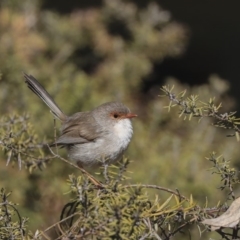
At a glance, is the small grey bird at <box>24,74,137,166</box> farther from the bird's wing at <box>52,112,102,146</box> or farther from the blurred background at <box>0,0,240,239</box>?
the blurred background at <box>0,0,240,239</box>

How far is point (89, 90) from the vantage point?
15.9ft

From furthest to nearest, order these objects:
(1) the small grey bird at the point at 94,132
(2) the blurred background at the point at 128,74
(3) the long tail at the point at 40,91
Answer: (2) the blurred background at the point at 128,74, (3) the long tail at the point at 40,91, (1) the small grey bird at the point at 94,132

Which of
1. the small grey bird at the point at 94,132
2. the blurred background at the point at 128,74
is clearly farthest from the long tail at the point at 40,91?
the blurred background at the point at 128,74

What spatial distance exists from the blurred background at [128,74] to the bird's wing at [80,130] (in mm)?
509

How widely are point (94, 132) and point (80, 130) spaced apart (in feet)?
0.28

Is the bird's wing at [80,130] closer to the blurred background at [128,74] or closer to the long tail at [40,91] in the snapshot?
the long tail at [40,91]

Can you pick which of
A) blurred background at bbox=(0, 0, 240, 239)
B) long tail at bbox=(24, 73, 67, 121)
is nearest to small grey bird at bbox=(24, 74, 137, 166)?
long tail at bbox=(24, 73, 67, 121)

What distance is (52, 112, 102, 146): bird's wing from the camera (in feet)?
11.9

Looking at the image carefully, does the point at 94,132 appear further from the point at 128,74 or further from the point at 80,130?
the point at 128,74

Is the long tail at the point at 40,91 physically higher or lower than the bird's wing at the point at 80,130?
higher

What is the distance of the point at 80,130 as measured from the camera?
3.73 meters

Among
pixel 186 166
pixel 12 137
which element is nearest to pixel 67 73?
pixel 186 166

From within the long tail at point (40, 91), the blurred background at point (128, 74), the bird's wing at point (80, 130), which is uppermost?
the long tail at point (40, 91)

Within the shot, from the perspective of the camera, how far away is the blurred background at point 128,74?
14.5 ft
